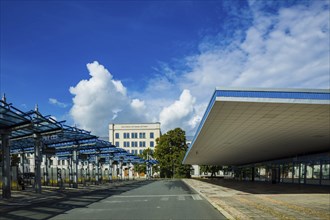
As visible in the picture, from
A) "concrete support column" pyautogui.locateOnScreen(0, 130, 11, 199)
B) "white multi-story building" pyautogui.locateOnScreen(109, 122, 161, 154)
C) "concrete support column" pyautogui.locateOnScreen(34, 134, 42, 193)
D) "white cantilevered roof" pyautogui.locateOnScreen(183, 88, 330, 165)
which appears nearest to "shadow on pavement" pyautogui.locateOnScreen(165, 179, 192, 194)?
"white cantilevered roof" pyautogui.locateOnScreen(183, 88, 330, 165)

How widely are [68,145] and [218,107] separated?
27.0 m

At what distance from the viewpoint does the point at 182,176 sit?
3253 inches

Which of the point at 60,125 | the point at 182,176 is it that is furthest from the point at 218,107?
the point at 182,176

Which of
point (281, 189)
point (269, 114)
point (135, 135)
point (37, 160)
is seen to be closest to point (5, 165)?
point (37, 160)

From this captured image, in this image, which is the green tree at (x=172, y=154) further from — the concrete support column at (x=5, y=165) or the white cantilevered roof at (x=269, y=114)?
the concrete support column at (x=5, y=165)

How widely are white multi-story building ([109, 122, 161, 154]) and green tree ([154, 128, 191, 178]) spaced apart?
18.0 metres

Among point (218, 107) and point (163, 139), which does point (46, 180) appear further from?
point (163, 139)

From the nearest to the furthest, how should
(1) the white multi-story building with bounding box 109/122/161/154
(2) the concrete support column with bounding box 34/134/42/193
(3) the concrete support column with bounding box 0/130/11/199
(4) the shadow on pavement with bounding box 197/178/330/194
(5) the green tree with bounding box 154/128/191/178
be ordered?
(3) the concrete support column with bounding box 0/130/11/199 → (2) the concrete support column with bounding box 34/134/42/193 → (4) the shadow on pavement with bounding box 197/178/330/194 → (5) the green tree with bounding box 154/128/191/178 → (1) the white multi-story building with bounding box 109/122/161/154

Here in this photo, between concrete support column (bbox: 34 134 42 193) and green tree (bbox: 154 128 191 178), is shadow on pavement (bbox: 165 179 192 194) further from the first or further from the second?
green tree (bbox: 154 128 191 178)

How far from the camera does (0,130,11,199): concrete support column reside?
20656 mm

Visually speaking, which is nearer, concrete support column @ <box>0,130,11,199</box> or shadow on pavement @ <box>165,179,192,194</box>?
concrete support column @ <box>0,130,11,199</box>

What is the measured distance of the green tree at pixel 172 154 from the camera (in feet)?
275

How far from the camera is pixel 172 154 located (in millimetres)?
88250

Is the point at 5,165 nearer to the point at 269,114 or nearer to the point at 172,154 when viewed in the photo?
the point at 269,114
